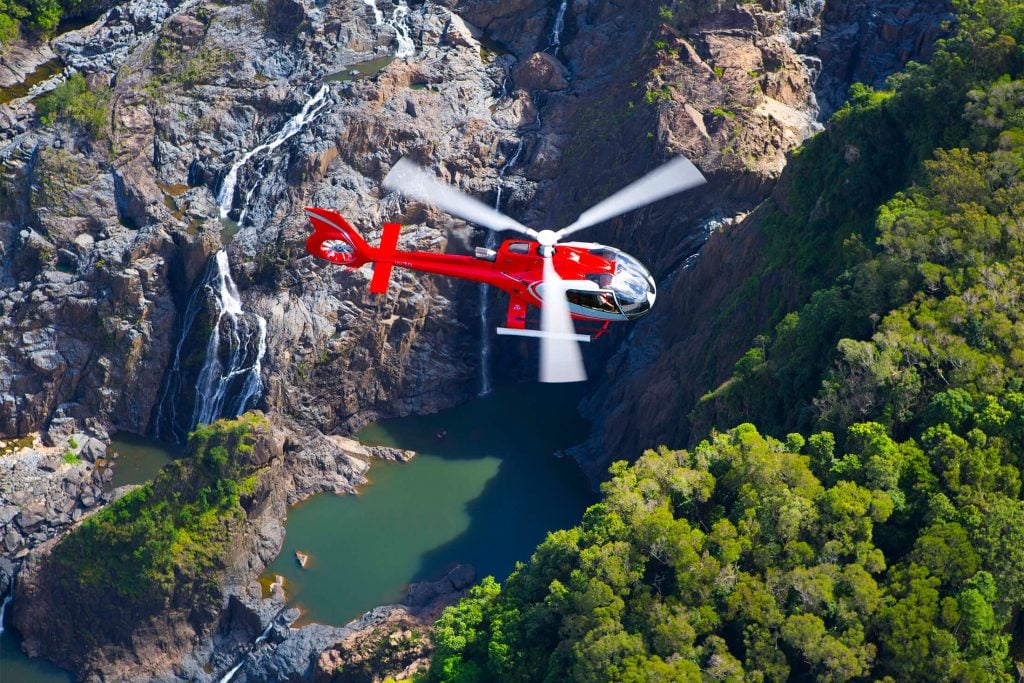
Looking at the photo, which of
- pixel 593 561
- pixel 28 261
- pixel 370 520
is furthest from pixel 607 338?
pixel 28 261

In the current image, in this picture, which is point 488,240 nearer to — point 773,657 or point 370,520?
point 370,520

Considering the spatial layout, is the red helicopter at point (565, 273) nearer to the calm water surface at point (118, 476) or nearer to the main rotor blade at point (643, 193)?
the main rotor blade at point (643, 193)

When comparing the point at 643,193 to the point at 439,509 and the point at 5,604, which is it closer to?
the point at 439,509

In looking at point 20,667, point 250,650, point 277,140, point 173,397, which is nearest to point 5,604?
point 20,667

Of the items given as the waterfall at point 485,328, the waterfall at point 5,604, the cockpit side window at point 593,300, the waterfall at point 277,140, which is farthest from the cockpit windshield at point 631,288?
the waterfall at point 277,140

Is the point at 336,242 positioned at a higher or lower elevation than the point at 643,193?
lower

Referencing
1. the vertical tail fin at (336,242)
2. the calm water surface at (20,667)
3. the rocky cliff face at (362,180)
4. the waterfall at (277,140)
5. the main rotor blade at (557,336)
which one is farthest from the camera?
the waterfall at (277,140)

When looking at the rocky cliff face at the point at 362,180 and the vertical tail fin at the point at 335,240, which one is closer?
the vertical tail fin at the point at 335,240
